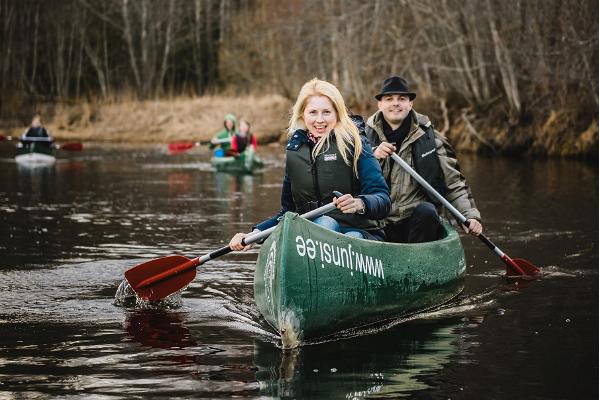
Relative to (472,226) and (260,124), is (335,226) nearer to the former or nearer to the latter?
(472,226)

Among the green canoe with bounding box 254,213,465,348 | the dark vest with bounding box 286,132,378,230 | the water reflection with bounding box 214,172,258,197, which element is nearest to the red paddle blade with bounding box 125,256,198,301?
the green canoe with bounding box 254,213,465,348

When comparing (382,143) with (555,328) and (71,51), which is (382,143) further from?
(71,51)

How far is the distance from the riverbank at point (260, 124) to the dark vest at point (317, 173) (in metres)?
20.9

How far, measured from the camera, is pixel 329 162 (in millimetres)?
6594

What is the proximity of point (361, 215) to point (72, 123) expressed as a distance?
1434 inches

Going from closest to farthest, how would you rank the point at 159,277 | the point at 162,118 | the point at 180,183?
the point at 159,277, the point at 180,183, the point at 162,118

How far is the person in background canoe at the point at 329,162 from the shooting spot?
650 centimetres

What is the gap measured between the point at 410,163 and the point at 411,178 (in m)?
0.12

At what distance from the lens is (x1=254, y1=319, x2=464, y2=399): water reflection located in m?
5.33

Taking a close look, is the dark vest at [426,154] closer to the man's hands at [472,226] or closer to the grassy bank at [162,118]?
the man's hands at [472,226]

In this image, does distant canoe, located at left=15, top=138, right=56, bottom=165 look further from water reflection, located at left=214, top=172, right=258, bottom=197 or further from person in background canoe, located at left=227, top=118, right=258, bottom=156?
person in background canoe, located at left=227, top=118, right=258, bottom=156

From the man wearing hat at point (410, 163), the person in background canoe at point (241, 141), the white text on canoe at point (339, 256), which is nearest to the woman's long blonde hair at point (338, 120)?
the white text on canoe at point (339, 256)

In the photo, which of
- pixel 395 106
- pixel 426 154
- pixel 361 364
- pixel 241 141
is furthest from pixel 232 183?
pixel 361 364

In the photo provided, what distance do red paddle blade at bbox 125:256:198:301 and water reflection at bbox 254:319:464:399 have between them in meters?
1.34
